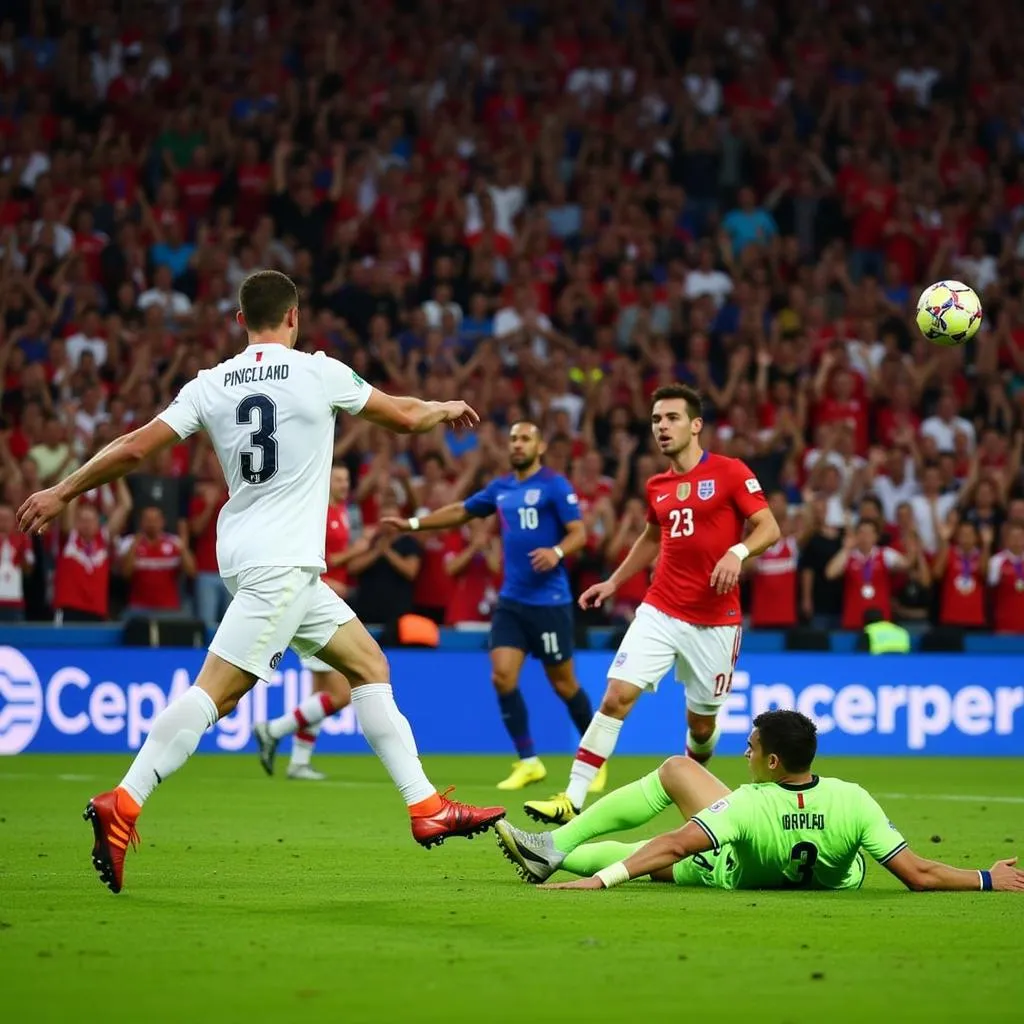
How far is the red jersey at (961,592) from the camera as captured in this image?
21531 mm

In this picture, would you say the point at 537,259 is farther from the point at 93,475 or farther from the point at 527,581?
the point at 93,475

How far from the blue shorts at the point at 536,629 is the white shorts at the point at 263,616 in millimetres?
7184

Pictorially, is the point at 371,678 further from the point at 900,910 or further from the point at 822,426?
the point at 822,426

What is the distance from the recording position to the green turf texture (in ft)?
19.3

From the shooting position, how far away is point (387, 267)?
934 inches

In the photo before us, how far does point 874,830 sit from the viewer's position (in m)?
8.16

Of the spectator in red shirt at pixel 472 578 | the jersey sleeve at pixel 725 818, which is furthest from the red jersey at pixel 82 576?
the jersey sleeve at pixel 725 818

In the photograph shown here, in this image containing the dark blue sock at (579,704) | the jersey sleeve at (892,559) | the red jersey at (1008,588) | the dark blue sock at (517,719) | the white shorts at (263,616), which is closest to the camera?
the white shorts at (263,616)

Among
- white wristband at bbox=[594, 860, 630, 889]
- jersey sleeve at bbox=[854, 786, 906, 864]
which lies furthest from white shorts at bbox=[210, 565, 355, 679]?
jersey sleeve at bbox=[854, 786, 906, 864]

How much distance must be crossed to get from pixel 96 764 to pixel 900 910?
35.8ft

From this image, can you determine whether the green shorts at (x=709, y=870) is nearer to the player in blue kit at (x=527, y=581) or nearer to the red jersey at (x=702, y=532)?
the red jersey at (x=702, y=532)

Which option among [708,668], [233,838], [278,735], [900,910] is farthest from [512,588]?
[900,910]

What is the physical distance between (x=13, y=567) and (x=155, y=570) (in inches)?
56.1

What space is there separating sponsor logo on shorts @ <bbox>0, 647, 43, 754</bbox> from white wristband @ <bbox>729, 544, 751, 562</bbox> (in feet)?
31.2
